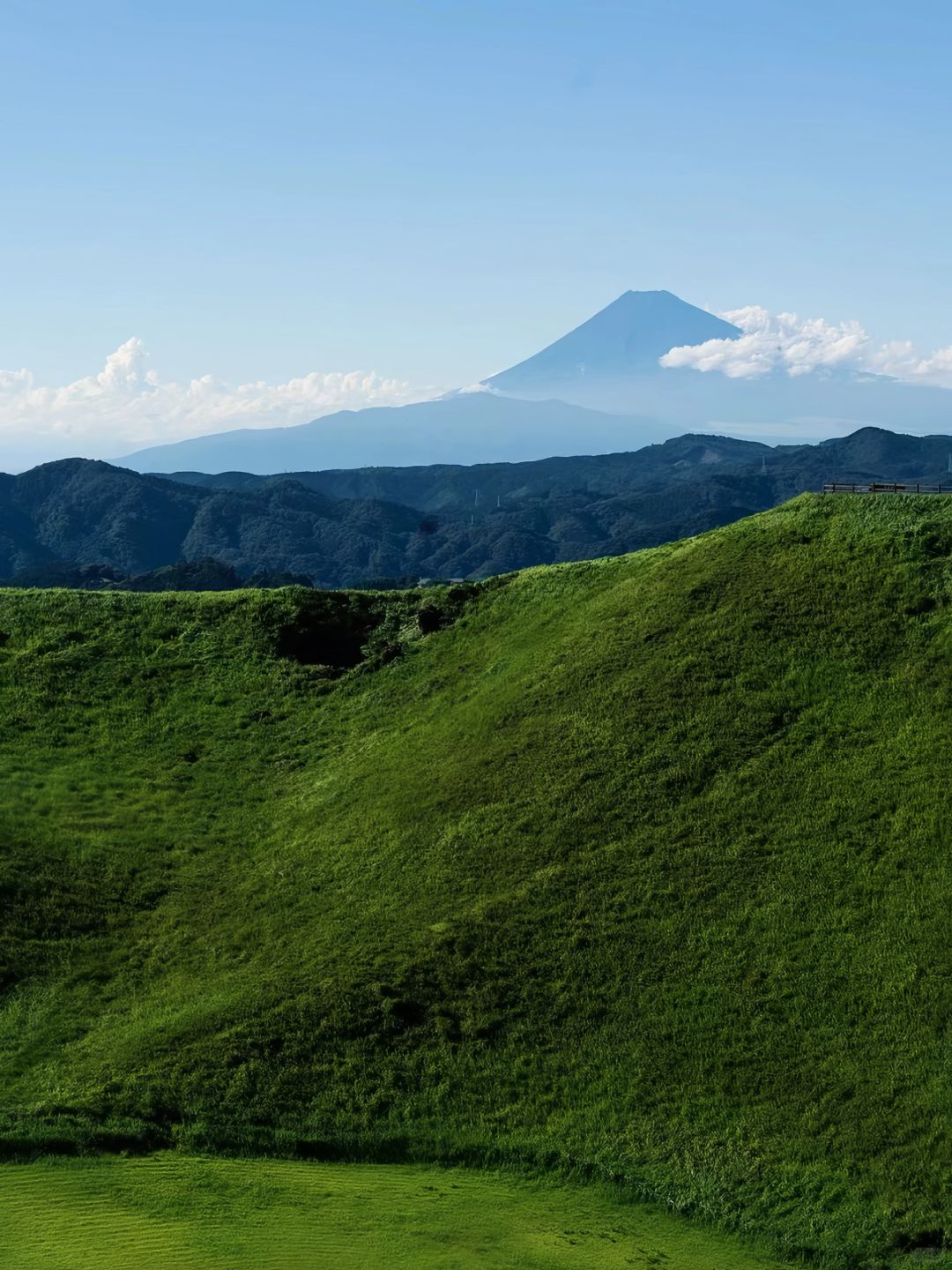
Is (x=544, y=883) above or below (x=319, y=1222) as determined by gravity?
above

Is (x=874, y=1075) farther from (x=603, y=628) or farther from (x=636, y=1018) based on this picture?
(x=603, y=628)

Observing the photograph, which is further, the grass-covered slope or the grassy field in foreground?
the grass-covered slope

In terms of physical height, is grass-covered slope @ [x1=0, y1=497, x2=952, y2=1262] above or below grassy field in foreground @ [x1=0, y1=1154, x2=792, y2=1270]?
above

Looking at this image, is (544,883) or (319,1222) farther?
(544,883)

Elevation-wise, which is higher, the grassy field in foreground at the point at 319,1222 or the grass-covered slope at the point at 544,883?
the grass-covered slope at the point at 544,883

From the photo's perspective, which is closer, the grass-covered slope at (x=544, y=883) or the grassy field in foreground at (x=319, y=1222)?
the grassy field in foreground at (x=319, y=1222)
